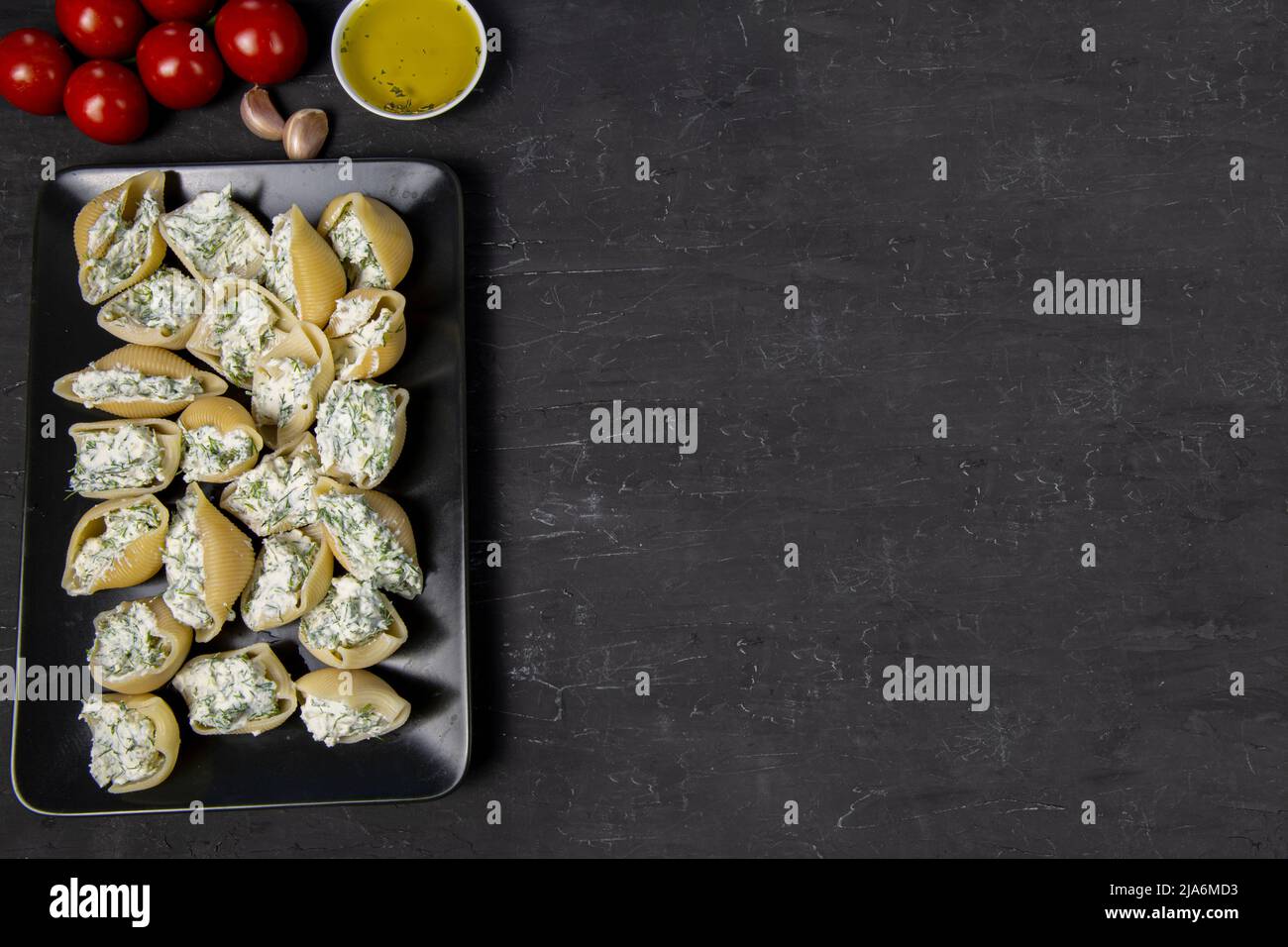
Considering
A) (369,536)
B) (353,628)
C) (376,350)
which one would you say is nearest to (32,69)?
(376,350)

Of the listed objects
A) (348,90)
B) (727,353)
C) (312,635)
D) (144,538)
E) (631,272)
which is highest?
(348,90)

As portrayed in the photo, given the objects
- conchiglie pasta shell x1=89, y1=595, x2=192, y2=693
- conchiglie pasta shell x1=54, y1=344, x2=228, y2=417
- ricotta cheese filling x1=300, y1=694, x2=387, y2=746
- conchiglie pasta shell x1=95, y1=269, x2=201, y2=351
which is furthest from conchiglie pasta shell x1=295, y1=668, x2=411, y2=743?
conchiglie pasta shell x1=95, y1=269, x2=201, y2=351

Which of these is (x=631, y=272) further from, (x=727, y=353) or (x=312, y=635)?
(x=312, y=635)

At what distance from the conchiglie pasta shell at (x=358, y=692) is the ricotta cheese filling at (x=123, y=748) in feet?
0.84

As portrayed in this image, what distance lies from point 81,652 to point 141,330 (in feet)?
1.85

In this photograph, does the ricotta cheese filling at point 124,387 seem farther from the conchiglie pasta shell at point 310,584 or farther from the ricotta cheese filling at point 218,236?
the conchiglie pasta shell at point 310,584

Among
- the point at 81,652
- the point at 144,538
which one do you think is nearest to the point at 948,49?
the point at 144,538

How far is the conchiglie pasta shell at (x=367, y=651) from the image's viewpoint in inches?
61.9

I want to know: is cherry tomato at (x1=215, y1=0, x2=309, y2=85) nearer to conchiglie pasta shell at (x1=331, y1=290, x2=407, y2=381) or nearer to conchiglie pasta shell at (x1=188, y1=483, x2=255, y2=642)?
conchiglie pasta shell at (x1=331, y1=290, x2=407, y2=381)

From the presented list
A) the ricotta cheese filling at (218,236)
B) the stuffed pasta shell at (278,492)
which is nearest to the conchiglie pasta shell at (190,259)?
the ricotta cheese filling at (218,236)

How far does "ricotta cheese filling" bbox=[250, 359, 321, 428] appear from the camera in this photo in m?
1.60

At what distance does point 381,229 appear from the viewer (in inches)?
62.6

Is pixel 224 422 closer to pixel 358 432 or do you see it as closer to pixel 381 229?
pixel 358 432

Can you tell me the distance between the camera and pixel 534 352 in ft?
5.73
